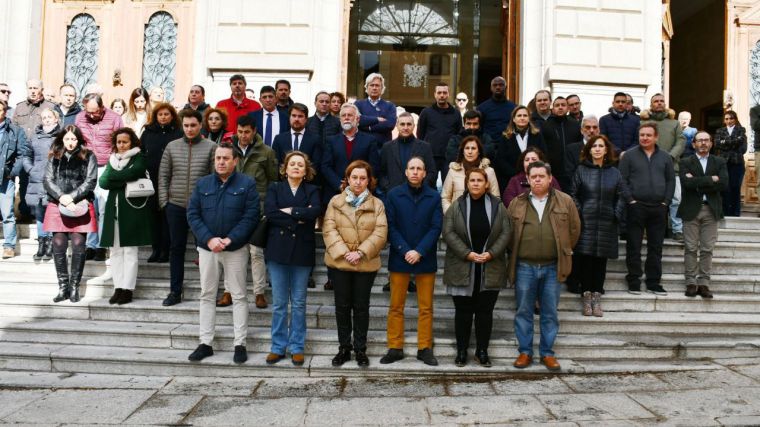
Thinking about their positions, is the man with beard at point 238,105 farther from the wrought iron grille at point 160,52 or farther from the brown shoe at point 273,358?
the wrought iron grille at point 160,52

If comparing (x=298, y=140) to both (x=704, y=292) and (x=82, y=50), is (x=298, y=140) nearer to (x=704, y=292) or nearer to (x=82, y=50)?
(x=704, y=292)

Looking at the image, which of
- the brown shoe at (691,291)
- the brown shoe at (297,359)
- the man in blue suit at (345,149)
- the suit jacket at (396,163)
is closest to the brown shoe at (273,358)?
the brown shoe at (297,359)

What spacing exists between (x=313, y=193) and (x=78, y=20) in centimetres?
874

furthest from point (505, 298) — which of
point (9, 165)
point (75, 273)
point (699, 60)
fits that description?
point (699, 60)

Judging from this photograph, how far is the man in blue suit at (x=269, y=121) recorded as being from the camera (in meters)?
7.58

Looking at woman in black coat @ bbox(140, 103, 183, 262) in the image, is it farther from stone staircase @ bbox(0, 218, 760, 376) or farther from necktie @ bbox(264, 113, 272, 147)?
necktie @ bbox(264, 113, 272, 147)

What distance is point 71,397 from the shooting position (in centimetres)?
502

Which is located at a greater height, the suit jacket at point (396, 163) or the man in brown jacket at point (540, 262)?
the suit jacket at point (396, 163)

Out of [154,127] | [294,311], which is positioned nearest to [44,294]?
[154,127]

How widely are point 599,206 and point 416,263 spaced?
7.64 ft

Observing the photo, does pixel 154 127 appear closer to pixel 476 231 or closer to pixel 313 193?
pixel 313 193

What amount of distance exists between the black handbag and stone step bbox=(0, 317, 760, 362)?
101cm

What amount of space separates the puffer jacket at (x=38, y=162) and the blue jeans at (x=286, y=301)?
4.06 meters

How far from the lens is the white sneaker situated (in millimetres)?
6892
